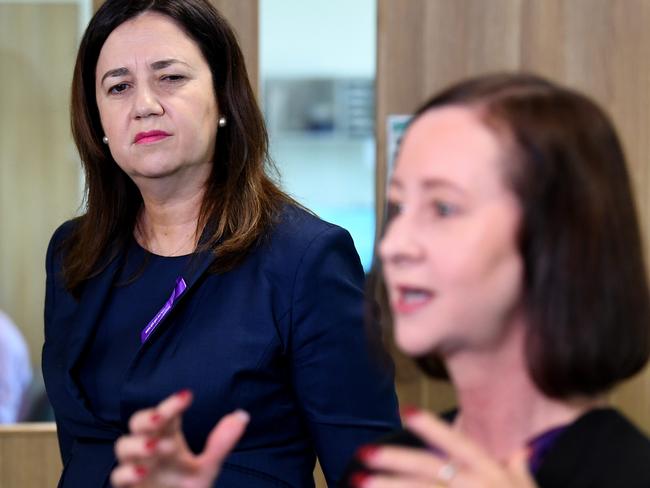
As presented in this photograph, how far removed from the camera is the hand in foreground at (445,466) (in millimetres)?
814

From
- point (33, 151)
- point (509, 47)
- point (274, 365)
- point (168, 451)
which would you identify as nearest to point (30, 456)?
point (33, 151)

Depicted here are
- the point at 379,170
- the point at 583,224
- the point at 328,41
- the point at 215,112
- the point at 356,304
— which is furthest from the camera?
the point at 328,41

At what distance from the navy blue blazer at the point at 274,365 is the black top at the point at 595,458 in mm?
740

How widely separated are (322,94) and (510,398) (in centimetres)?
517

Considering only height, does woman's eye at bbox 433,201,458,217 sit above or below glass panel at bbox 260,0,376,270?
above

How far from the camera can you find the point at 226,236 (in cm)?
179

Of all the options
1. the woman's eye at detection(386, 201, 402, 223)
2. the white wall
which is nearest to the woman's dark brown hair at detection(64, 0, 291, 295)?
the woman's eye at detection(386, 201, 402, 223)

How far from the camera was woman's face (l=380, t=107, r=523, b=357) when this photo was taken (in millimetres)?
920

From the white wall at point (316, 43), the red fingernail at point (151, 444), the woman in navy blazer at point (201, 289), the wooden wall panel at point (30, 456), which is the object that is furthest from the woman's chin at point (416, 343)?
the white wall at point (316, 43)

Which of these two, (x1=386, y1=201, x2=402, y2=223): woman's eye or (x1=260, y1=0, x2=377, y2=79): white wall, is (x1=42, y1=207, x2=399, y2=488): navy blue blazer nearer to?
(x1=386, y1=201, x2=402, y2=223): woman's eye

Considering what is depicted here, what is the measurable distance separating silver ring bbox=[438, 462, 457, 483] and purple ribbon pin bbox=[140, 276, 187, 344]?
0.99 metres

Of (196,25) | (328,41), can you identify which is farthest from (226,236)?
(328,41)

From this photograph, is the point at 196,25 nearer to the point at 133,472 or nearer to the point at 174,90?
the point at 174,90

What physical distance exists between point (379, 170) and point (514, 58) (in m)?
0.47
